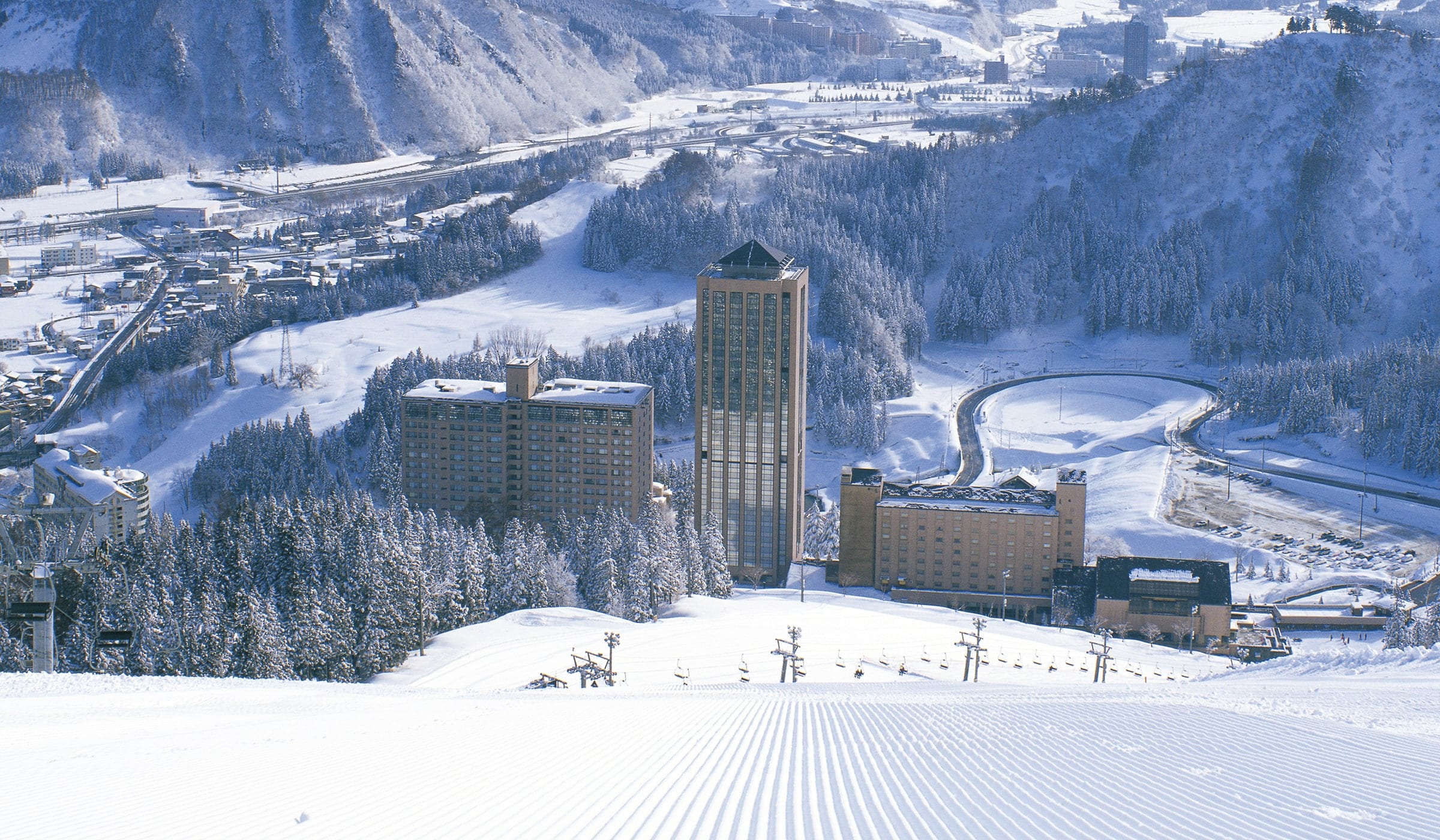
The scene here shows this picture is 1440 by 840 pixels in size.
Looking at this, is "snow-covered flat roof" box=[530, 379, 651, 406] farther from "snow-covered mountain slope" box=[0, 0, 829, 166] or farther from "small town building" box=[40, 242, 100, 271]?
"snow-covered mountain slope" box=[0, 0, 829, 166]

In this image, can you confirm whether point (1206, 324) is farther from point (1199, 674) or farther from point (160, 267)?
point (160, 267)

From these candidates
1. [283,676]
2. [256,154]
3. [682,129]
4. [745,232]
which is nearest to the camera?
[283,676]

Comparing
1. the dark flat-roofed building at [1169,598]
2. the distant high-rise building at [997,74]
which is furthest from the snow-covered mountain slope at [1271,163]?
the distant high-rise building at [997,74]

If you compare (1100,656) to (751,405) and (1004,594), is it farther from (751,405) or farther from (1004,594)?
(751,405)

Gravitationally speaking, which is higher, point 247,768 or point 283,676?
point 247,768

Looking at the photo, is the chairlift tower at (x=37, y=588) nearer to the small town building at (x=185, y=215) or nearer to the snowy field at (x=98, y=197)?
the small town building at (x=185, y=215)

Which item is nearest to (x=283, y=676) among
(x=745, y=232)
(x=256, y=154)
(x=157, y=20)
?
(x=745, y=232)
